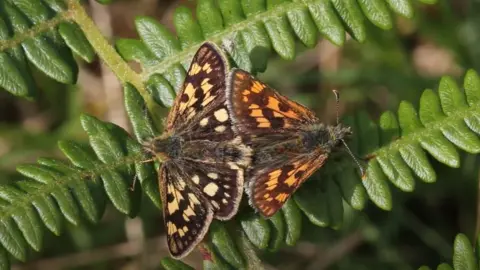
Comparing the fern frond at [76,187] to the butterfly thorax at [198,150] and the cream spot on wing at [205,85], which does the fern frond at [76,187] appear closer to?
the butterfly thorax at [198,150]

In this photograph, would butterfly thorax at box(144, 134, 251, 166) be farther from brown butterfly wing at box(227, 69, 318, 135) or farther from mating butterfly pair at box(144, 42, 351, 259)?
brown butterfly wing at box(227, 69, 318, 135)

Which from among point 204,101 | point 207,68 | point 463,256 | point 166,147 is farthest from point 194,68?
point 463,256

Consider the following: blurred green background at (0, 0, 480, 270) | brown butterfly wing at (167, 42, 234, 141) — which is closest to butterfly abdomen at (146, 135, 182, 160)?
brown butterfly wing at (167, 42, 234, 141)

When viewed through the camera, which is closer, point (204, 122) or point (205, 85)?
point (205, 85)

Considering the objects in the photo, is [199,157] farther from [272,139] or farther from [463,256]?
[463,256]

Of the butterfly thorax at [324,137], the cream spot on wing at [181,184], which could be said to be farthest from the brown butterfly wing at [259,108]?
the cream spot on wing at [181,184]

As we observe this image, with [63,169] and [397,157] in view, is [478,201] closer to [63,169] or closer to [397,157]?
[397,157]

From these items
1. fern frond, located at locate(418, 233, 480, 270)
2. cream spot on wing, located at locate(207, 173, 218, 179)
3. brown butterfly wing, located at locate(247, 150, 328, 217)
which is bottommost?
fern frond, located at locate(418, 233, 480, 270)
